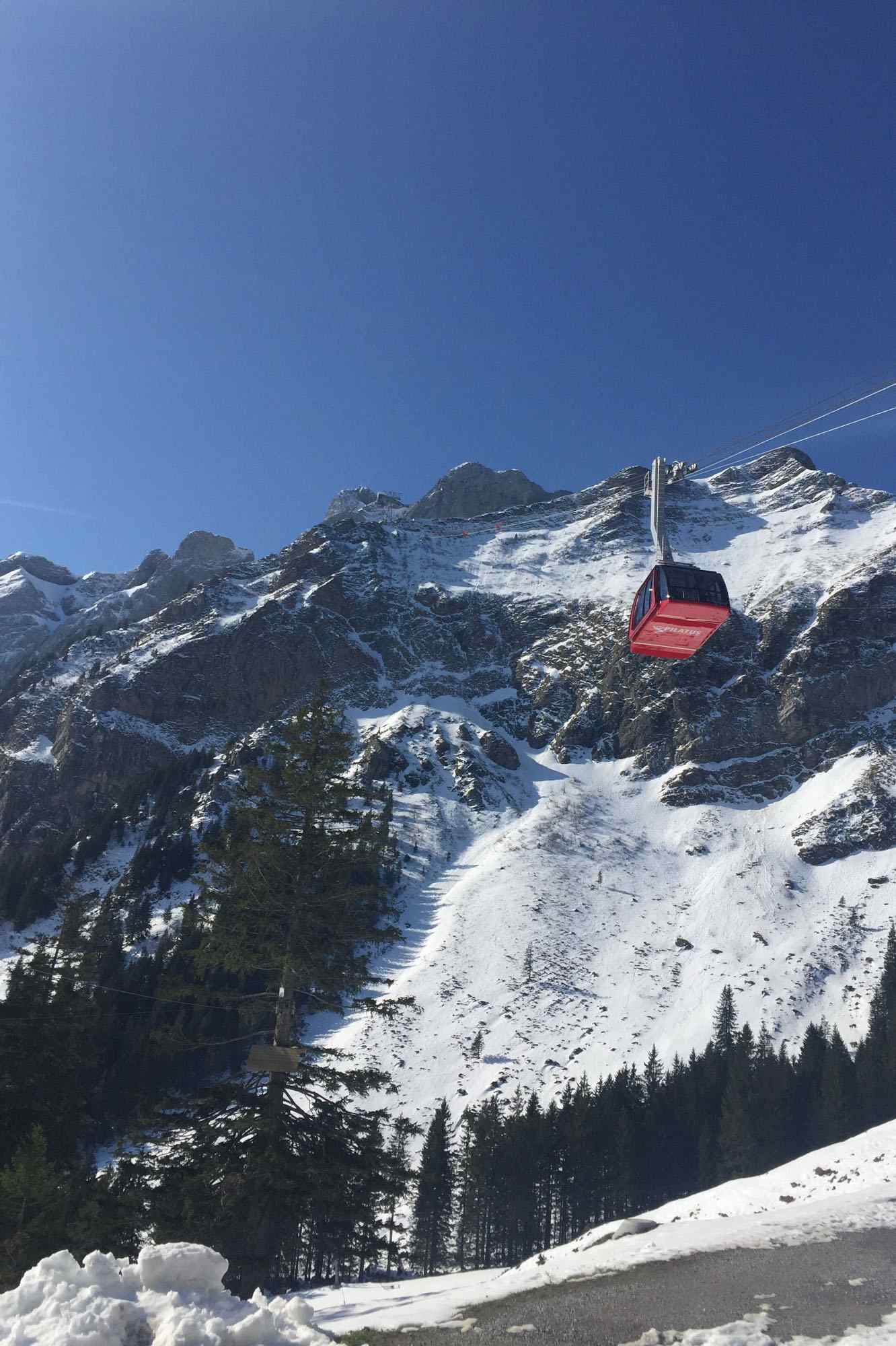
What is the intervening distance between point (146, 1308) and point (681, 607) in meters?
24.9

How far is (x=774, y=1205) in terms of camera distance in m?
14.8

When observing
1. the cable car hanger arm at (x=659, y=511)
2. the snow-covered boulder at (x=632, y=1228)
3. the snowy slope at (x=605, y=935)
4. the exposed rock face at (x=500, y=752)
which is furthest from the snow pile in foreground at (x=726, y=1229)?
the exposed rock face at (x=500, y=752)

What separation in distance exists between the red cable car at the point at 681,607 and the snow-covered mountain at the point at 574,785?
4903cm

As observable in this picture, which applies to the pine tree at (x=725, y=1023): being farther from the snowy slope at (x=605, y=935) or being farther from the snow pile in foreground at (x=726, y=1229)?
the snow pile in foreground at (x=726, y=1229)

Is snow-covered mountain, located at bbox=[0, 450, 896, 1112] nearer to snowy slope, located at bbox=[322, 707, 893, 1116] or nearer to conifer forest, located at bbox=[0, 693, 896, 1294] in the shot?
snowy slope, located at bbox=[322, 707, 893, 1116]

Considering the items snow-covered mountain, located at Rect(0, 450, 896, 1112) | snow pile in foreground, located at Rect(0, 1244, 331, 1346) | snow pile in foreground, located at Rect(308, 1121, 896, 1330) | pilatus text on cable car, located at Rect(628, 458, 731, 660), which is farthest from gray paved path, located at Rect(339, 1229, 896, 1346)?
snow-covered mountain, located at Rect(0, 450, 896, 1112)

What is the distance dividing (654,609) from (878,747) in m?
120

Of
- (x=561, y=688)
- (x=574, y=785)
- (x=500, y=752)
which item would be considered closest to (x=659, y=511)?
(x=574, y=785)

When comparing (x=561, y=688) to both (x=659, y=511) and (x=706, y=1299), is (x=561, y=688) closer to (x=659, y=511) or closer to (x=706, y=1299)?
(x=659, y=511)

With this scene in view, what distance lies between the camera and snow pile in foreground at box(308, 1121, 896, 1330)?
1036 cm

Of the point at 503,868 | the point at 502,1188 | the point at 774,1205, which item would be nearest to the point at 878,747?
the point at 503,868

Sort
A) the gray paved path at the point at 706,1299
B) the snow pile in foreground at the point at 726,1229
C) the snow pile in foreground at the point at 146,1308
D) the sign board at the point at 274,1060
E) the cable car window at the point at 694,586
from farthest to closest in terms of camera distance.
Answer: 1. the cable car window at the point at 694,586
2. the sign board at the point at 274,1060
3. the snow pile in foreground at the point at 726,1229
4. the gray paved path at the point at 706,1299
5. the snow pile in foreground at the point at 146,1308

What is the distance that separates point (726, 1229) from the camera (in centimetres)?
1177

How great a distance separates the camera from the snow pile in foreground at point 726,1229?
408 inches
